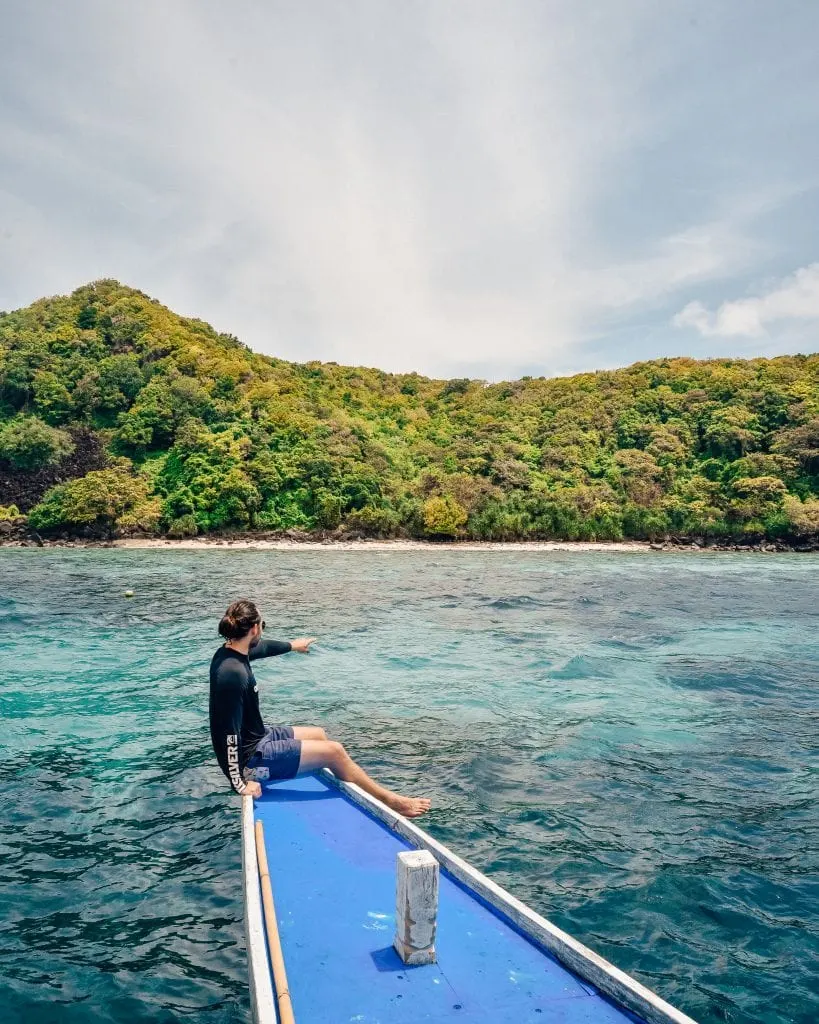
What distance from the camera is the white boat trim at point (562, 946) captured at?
3244 millimetres

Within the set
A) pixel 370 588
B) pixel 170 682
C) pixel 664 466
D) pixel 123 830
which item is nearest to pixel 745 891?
pixel 123 830

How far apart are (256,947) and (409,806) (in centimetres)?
254

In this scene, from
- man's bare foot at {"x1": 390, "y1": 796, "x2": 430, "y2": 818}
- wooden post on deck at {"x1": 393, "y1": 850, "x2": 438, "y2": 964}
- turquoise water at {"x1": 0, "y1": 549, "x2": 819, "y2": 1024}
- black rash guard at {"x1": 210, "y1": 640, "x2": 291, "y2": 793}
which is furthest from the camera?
man's bare foot at {"x1": 390, "y1": 796, "x2": 430, "y2": 818}

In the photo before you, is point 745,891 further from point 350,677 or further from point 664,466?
point 664,466

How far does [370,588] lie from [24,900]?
2273cm

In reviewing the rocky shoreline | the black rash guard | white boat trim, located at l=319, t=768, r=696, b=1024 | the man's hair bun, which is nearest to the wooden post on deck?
white boat trim, located at l=319, t=768, r=696, b=1024

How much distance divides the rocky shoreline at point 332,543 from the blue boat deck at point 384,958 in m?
50.1

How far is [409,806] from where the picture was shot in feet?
20.1

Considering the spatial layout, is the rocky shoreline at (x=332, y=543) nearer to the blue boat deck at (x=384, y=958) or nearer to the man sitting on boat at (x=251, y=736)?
the man sitting on boat at (x=251, y=736)

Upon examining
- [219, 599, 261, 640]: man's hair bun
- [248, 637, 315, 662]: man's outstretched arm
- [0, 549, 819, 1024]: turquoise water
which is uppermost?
[219, 599, 261, 640]: man's hair bun

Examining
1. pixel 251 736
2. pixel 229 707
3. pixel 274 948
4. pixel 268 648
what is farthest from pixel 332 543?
pixel 274 948

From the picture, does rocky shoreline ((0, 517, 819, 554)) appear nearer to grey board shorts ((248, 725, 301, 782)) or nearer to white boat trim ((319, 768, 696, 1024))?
grey board shorts ((248, 725, 301, 782))

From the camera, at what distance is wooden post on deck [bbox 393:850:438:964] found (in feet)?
11.7

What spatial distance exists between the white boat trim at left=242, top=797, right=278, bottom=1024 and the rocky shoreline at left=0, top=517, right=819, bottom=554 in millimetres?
50042
